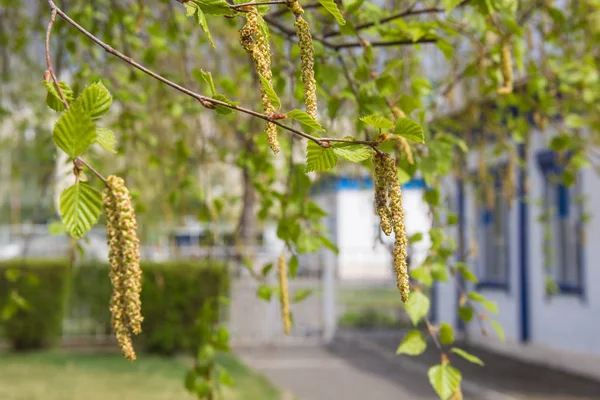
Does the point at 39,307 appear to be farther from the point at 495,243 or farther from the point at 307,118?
the point at 307,118

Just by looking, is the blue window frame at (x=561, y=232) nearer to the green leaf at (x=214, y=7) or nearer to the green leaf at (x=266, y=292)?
the green leaf at (x=266, y=292)

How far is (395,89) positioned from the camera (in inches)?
91.7

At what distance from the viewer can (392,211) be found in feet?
4.02

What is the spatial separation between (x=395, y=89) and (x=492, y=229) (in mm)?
9606

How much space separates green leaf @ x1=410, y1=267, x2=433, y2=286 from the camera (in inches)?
95.2

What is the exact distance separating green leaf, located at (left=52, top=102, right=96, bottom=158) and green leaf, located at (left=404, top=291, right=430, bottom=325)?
117cm

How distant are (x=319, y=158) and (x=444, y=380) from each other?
2.99 ft

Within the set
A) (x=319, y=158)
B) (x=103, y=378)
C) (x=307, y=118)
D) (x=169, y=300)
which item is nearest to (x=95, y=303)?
(x=169, y=300)

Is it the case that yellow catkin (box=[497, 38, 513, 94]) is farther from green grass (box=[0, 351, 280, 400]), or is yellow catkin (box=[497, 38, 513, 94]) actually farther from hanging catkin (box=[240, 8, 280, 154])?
green grass (box=[0, 351, 280, 400])

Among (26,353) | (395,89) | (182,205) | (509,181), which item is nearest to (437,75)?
(509,181)

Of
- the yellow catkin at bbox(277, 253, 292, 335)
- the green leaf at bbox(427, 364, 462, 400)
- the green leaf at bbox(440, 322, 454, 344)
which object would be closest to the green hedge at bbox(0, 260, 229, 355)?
the yellow catkin at bbox(277, 253, 292, 335)

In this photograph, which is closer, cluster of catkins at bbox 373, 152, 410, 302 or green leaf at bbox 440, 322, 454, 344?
cluster of catkins at bbox 373, 152, 410, 302

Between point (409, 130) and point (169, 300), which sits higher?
point (409, 130)

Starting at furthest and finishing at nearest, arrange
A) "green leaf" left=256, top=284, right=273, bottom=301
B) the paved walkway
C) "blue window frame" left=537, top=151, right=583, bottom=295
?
"blue window frame" left=537, top=151, right=583, bottom=295
the paved walkway
"green leaf" left=256, top=284, right=273, bottom=301
